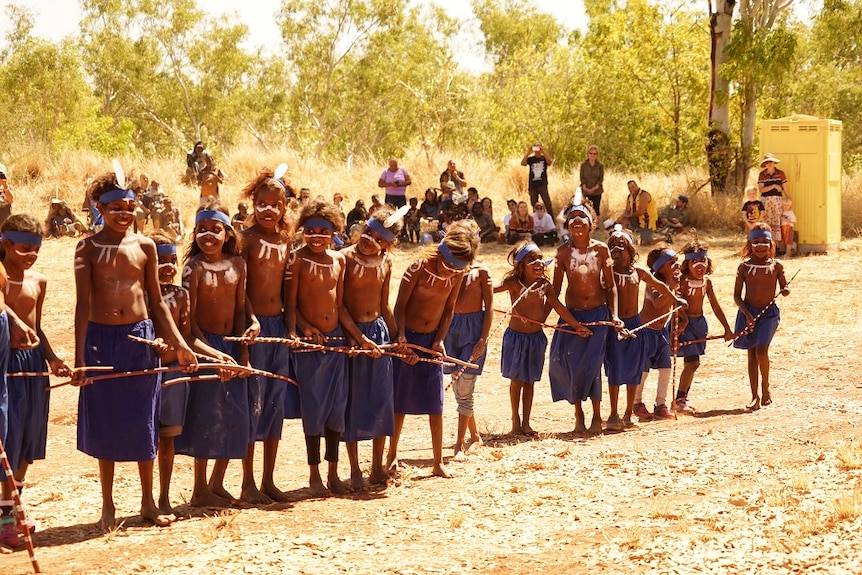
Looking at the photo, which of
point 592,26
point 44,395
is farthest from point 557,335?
point 592,26

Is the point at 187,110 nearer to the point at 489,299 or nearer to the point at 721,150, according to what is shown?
the point at 721,150

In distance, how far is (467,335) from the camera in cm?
924

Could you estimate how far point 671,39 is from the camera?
2739 cm

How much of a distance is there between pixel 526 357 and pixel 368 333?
2.21 metres

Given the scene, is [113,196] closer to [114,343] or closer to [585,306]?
[114,343]

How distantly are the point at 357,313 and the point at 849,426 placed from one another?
3476mm

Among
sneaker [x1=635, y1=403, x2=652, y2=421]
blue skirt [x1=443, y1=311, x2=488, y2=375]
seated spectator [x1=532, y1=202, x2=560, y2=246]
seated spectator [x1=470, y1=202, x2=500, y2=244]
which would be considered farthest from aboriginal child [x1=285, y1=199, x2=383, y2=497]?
seated spectator [x1=470, y1=202, x2=500, y2=244]

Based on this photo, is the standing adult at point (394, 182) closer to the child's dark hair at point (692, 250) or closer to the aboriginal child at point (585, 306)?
the child's dark hair at point (692, 250)

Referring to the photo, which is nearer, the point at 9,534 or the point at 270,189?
the point at 9,534

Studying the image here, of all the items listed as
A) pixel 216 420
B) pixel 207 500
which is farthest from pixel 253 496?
pixel 216 420

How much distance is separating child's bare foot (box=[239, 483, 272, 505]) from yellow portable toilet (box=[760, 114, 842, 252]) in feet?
47.1

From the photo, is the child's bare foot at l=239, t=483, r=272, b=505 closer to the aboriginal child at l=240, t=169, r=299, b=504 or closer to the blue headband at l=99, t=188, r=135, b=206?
the aboriginal child at l=240, t=169, r=299, b=504

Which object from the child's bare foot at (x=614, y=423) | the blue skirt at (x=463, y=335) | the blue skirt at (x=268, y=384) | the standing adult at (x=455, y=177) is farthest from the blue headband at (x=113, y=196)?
the standing adult at (x=455, y=177)

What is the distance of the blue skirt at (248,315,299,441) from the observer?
7.24 m
